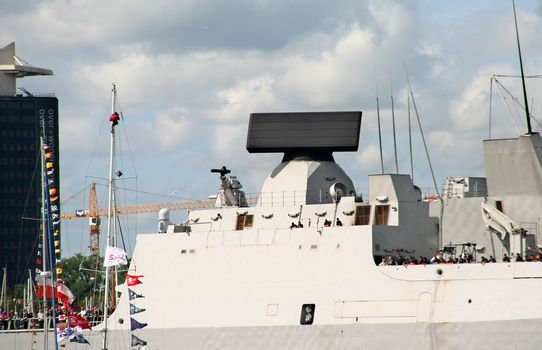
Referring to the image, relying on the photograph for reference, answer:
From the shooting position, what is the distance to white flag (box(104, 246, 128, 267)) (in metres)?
45.0

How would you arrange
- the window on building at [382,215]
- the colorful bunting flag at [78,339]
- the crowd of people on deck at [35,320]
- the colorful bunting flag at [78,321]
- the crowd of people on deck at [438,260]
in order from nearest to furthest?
1. the crowd of people on deck at [438,260]
2. the window on building at [382,215]
3. the colorful bunting flag at [78,339]
4. the colorful bunting flag at [78,321]
5. the crowd of people on deck at [35,320]

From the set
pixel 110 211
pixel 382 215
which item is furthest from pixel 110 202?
pixel 382 215

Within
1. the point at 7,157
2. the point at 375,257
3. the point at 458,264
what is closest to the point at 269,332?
the point at 375,257

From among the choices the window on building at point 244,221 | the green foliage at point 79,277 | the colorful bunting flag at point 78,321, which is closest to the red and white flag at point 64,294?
the colorful bunting flag at point 78,321

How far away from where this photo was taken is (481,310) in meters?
39.6

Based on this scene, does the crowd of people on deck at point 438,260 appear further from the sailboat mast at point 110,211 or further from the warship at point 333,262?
the sailboat mast at point 110,211

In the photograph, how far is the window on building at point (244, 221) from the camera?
46594mm

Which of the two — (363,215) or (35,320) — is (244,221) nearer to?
(363,215)

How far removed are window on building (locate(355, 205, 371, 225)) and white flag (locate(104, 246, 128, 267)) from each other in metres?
8.31

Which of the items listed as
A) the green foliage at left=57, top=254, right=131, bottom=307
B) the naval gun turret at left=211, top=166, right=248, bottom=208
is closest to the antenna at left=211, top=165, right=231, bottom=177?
the naval gun turret at left=211, top=166, right=248, bottom=208

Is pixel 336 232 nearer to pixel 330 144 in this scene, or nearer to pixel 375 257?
pixel 375 257

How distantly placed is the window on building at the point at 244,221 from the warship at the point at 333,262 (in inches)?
2.0

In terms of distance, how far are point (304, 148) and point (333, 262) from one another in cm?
617

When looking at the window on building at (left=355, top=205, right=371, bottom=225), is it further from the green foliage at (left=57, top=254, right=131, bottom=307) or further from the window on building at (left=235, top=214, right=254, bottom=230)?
the green foliage at (left=57, top=254, right=131, bottom=307)
